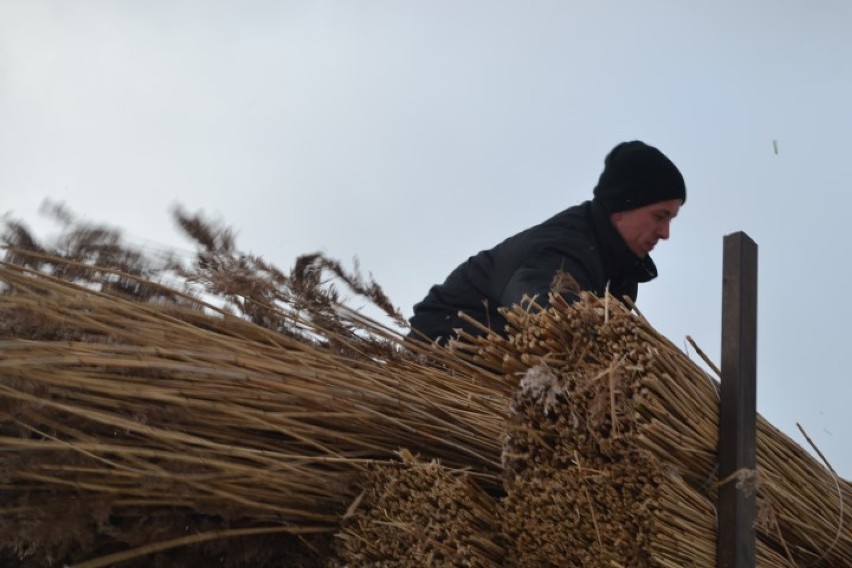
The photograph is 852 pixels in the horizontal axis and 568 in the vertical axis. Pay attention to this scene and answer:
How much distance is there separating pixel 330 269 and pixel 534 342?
698 millimetres

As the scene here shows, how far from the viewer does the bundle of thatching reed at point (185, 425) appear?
171 centimetres

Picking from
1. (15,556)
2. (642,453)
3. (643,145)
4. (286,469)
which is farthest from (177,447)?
(643,145)

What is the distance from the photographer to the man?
2.46 m

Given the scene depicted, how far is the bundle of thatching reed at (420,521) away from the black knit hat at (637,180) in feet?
3.79

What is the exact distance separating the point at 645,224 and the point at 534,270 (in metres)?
0.62

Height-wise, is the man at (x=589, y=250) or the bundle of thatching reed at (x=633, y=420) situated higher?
the man at (x=589, y=250)

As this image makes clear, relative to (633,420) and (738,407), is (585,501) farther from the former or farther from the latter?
(738,407)

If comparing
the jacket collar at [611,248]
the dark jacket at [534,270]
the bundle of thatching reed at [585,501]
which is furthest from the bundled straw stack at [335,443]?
the jacket collar at [611,248]

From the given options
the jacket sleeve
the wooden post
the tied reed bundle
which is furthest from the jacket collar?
the wooden post

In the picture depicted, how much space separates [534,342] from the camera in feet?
5.77

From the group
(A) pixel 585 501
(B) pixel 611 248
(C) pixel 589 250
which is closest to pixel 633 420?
(A) pixel 585 501

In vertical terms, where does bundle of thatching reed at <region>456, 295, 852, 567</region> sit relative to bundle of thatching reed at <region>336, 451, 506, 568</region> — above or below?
above

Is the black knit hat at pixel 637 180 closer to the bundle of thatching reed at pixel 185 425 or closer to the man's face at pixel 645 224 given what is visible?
the man's face at pixel 645 224

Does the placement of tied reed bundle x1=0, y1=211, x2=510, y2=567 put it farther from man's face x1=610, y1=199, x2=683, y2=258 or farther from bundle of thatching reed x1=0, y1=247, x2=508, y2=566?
man's face x1=610, y1=199, x2=683, y2=258
